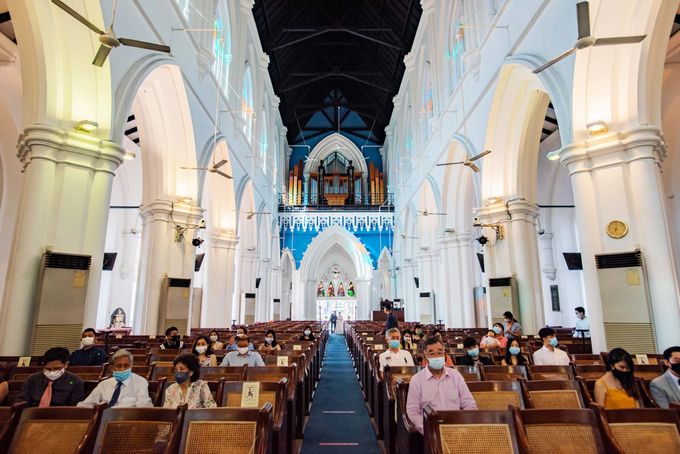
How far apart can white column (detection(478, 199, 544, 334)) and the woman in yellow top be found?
5.17 m

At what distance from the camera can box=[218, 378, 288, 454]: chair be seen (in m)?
2.57

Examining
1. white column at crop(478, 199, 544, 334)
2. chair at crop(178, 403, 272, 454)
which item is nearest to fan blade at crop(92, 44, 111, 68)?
chair at crop(178, 403, 272, 454)

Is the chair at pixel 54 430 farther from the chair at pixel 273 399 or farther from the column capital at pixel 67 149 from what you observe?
the column capital at pixel 67 149

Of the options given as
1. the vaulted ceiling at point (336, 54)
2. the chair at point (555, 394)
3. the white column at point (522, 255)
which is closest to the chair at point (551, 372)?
the chair at point (555, 394)

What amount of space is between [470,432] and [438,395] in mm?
696

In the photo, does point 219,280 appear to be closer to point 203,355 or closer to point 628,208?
point 203,355

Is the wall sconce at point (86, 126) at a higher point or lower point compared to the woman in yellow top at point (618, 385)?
higher

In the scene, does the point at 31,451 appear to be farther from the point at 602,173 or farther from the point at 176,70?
the point at 176,70

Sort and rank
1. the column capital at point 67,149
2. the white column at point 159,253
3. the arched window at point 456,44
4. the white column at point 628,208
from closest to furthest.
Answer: the white column at point 628,208 < the column capital at point 67,149 < the white column at point 159,253 < the arched window at point 456,44

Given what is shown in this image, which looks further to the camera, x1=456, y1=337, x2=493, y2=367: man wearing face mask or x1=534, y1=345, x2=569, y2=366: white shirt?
x1=456, y1=337, x2=493, y2=367: man wearing face mask

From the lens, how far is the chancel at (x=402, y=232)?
254 centimetres

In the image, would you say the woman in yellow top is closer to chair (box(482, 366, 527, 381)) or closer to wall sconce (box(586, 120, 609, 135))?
chair (box(482, 366, 527, 381))

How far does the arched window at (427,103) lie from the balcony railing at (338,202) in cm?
747

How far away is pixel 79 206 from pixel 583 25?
5.84m
